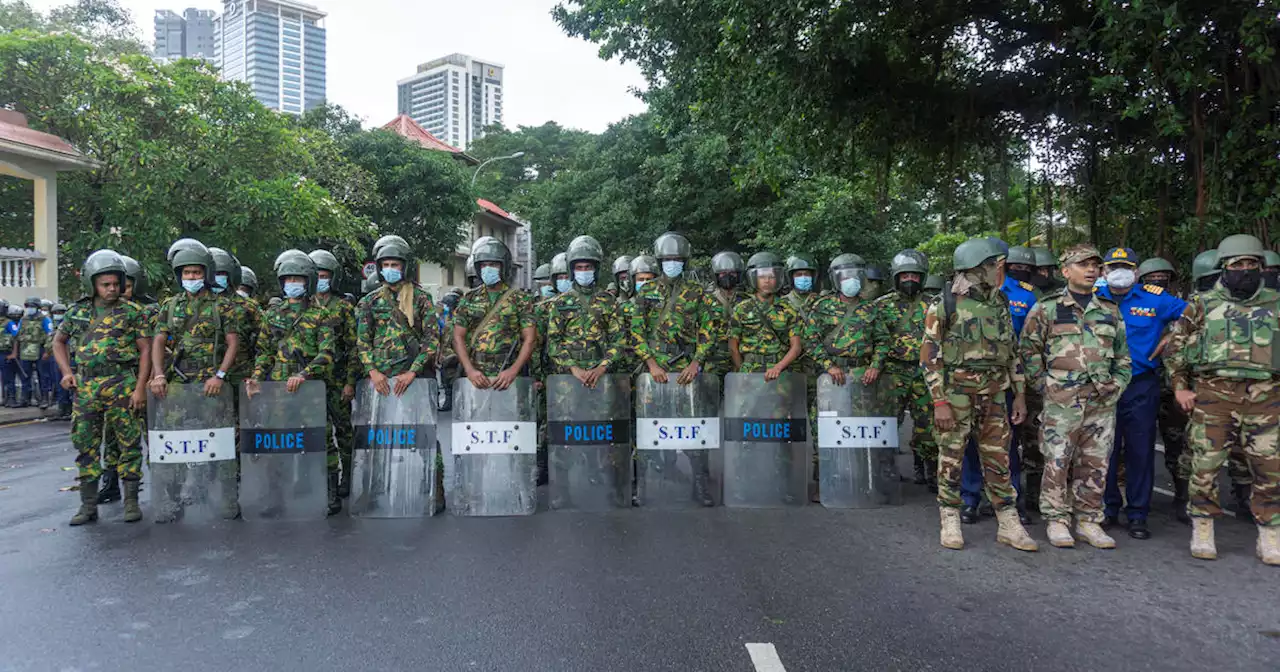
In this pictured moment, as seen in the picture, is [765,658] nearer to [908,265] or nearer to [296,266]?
[296,266]

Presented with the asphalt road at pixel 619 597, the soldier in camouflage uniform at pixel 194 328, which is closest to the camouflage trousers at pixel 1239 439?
the asphalt road at pixel 619 597

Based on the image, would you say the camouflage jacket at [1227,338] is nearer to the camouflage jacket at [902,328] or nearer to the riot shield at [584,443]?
the camouflage jacket at [902,328]

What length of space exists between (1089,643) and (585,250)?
4.44 m

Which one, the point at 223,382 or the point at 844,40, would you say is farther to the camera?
the point at 844,40

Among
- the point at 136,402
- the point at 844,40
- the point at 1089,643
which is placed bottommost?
the point at 1089,643

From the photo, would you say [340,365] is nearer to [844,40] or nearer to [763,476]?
[763,476]

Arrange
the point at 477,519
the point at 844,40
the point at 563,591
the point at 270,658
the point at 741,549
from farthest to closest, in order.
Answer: the point at 844,40 → the point at 477,519 → the point at 741,549 → the point at 563,591 → the point at 270,658

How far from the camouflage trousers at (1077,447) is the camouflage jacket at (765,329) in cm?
208

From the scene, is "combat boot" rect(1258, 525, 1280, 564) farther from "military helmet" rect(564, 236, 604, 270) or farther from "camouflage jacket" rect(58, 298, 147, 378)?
"camouflage jacket" rect(58, 298, 147, 378)

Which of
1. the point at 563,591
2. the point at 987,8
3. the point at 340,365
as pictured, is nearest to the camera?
the point at 563,591

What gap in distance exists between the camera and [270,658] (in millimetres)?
3652

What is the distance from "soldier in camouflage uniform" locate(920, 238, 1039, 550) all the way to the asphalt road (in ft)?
1.03

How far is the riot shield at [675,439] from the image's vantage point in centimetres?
638

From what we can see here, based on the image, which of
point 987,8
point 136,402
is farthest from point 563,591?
point 987,8
